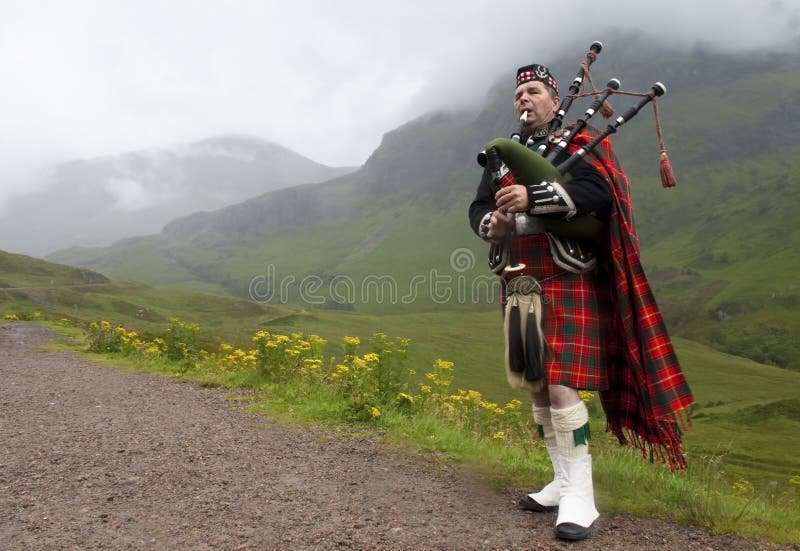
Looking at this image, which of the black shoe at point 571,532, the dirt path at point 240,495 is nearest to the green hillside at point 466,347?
the dirt path at point 240,495

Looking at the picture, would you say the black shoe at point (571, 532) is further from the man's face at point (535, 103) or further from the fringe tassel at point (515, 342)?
the man's face at point (535, 103)

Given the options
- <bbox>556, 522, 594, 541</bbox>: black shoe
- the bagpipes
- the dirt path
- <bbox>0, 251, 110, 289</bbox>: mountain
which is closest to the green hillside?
<bbox>0, 251, 110, 289</bbox>: mountain

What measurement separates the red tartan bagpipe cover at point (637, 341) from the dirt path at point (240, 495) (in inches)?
28.5

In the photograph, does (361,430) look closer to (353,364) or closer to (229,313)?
(353,364)

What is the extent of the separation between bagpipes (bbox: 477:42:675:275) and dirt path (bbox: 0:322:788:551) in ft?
6.42

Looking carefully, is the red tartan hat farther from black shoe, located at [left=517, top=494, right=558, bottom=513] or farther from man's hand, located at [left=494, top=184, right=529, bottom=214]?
black shoe, located at [left=517, top=494, right=558, bottom=513]

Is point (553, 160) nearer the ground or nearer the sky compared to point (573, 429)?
nearer the sky

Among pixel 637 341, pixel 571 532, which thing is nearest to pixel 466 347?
pixel 637 341

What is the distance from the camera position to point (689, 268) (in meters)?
170

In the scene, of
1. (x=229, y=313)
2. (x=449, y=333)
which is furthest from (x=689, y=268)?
(x=229, y=313)

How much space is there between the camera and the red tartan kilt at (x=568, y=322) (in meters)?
4.18

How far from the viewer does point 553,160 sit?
14.6ft

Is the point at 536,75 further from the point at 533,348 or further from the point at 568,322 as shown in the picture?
the point at 533,348

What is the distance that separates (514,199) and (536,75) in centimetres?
146
